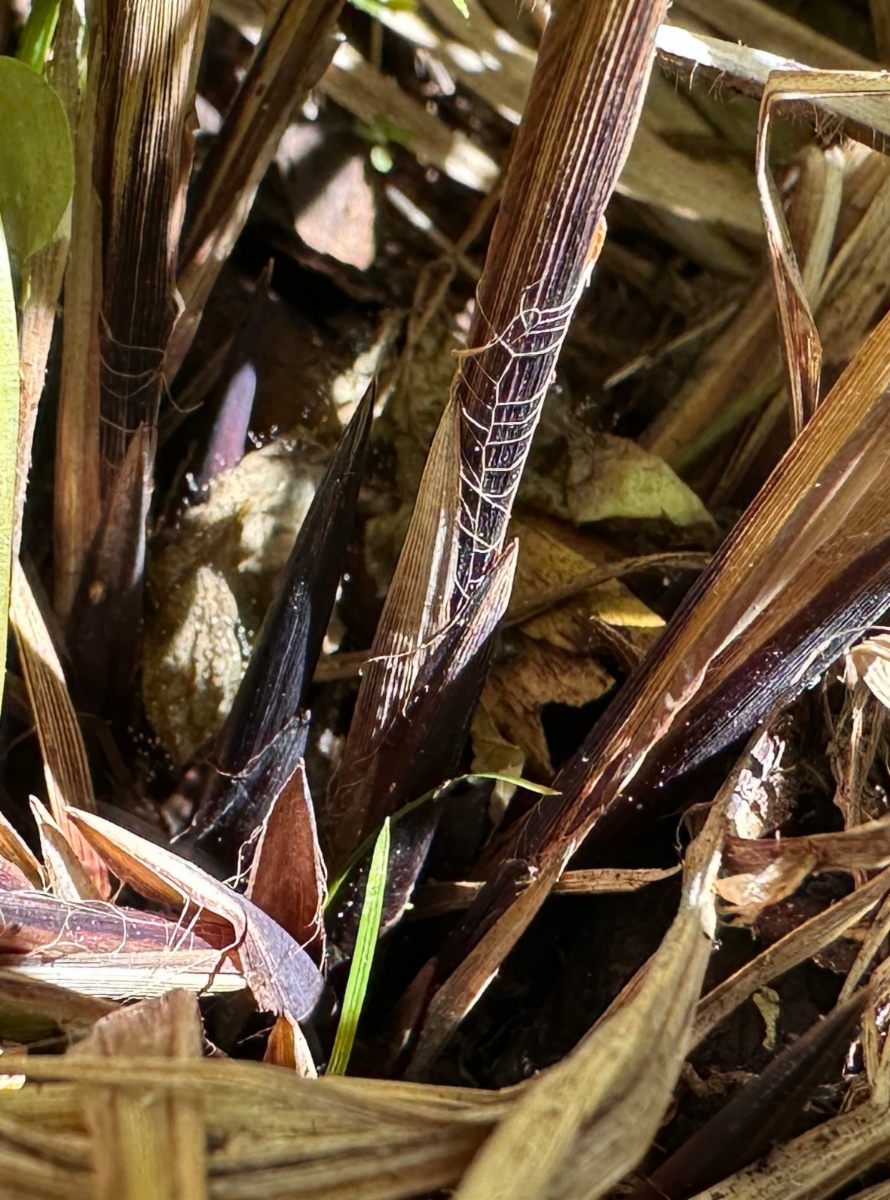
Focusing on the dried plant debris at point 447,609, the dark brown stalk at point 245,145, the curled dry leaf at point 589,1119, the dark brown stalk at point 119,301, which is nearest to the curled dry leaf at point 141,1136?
the dried plant debris at point 447,609

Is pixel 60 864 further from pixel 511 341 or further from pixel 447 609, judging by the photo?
pixel 511 341

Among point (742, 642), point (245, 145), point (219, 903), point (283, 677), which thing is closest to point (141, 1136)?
point (219, 903)

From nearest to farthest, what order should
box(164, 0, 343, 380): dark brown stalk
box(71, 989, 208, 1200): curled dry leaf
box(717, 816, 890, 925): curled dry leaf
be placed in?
box(71, 989, 208, 1200): curled dry leaf
box(717, 816, 890, 925): curled dry leaf
box(164, 0, 343, 380): dark brown stalk

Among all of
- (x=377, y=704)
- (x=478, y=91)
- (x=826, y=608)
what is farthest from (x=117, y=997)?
(x=478, y=91)

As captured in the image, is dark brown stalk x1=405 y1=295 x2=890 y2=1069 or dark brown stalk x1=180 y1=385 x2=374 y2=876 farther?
dark brown stalk x1=180 y1=385 x2=374 y2=876

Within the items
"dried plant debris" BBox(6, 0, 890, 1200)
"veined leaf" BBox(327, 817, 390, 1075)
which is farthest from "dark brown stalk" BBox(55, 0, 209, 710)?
"veined leaf" BBox(327, 817, 390, 1075)

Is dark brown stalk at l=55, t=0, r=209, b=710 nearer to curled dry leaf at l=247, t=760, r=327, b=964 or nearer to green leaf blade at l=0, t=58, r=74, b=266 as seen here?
green leaf blade at l=0, t=58, r=74, b=266
